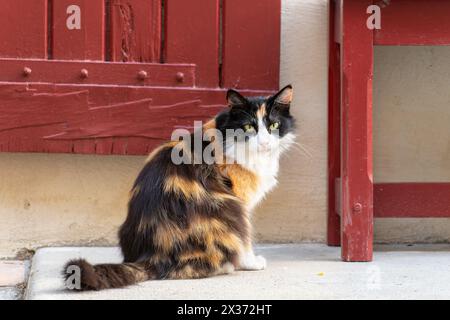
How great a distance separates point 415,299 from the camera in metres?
3.45

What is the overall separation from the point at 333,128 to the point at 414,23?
0.80 m

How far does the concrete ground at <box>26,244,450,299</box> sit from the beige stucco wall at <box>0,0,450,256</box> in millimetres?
173

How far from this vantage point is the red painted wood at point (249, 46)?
462 centimetres

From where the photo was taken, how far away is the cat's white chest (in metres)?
3.97

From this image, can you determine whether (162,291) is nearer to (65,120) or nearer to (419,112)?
(65,120)

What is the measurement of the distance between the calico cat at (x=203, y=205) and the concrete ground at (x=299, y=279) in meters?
0.08

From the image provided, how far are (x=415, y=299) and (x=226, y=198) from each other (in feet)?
3.06

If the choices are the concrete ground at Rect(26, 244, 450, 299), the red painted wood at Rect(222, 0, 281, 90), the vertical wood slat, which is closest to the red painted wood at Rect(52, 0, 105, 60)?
the vertical wood slat

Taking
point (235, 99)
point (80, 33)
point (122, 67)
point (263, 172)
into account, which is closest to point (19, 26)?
point (80, 33)

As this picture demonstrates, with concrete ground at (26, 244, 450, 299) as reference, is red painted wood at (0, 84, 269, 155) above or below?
above

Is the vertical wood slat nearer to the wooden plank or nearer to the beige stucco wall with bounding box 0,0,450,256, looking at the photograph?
the wooden plank

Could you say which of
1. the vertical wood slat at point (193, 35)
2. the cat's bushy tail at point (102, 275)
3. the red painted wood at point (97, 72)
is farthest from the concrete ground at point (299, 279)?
the vertical wood slat at point (193, 35)

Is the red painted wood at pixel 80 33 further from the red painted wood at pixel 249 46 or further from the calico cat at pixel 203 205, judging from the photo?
the calico cat at pixel 203 205
